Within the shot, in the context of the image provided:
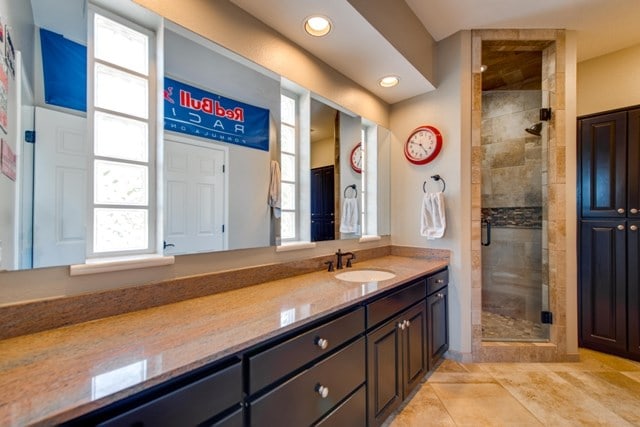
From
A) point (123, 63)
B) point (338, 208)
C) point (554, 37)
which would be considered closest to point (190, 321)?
point (123, 63)

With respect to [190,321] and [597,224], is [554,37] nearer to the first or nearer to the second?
[597,224]

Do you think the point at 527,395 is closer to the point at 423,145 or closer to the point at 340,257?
the point at 340,257

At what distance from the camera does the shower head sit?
2.38 meters

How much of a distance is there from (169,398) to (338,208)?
167 cm

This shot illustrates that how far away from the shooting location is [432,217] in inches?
92.5

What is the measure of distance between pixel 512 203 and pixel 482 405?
1.99 m

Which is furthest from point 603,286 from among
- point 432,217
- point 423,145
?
point 423,145

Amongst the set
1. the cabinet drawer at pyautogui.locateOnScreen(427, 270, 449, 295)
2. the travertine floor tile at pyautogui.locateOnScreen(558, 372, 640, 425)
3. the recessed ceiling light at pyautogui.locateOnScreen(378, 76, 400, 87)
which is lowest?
the travertine floor tile at pyautogui.locateOnScreen(558, 372, 640, 425)

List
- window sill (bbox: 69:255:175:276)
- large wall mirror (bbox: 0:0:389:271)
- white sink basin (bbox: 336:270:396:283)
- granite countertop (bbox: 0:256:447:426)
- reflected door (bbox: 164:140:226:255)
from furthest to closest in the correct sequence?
white sink basin (bbox: 336:270:396:283) → reflected door (bbox: 164:140:226:255) → window sill (bbox: 69:255:175:276) → large wall mirror (bbox: 0:0:389:271) → granite countertop (bbox: 0:256:447:426)

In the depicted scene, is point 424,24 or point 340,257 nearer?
point 340,257

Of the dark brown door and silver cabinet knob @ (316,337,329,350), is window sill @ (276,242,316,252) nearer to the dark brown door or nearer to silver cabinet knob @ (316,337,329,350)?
silver cabinet knob @ (316,337,329,350)

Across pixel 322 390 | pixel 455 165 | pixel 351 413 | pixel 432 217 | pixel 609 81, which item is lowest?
pixel 351 413

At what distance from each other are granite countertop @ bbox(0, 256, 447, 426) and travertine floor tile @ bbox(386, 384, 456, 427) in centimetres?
87

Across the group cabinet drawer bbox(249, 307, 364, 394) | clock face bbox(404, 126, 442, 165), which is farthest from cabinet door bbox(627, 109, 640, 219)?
cabinet drawer bbox(249, 307, 364, 394)
